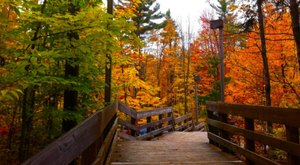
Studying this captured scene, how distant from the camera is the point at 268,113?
4.17 m

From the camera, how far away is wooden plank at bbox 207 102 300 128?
3.54 meters

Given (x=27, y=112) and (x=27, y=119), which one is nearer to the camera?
(x=27, y=112)

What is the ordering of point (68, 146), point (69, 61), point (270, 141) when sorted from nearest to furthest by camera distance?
point (68, 146) → point (270, 141) → point (69, 61)

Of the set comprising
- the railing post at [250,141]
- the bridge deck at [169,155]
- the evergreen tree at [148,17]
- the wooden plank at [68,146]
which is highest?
the evergreen tree at [148,17]

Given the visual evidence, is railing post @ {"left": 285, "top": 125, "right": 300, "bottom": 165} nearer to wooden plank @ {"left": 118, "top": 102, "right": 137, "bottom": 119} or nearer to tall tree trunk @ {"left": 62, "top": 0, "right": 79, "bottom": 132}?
tall tree trunk @ {"left": 62, "top": 0, "right": 79, "bottom": 132}

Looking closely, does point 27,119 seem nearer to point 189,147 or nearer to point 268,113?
point 189,147

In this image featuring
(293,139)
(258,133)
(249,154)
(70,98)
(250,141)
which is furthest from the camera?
(70,98)

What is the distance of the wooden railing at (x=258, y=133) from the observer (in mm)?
3566

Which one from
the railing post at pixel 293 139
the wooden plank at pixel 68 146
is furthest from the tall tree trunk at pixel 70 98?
the railing post at pixel 293 139

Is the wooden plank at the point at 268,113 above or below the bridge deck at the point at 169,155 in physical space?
above

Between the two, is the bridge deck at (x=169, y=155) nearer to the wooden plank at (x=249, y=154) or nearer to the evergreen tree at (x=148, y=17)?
the wooden plank at (x=249, y=154)

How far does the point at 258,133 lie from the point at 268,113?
0.49 m

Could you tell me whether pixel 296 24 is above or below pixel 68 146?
above

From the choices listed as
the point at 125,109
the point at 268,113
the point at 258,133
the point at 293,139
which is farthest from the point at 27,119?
the point at 293,139
